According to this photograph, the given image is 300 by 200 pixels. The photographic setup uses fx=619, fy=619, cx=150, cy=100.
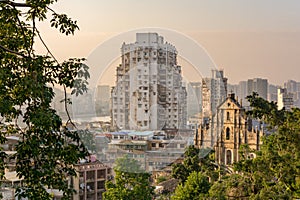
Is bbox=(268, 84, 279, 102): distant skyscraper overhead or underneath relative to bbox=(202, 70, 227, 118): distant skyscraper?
overhead

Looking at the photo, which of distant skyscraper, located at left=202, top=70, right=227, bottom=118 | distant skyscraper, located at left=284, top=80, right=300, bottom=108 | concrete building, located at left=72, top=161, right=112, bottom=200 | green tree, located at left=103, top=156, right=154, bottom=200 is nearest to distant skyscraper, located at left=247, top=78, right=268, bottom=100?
distant skyscraper, located at left=284, top=80, right=300, bottom=108

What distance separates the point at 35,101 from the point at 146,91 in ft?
3.98

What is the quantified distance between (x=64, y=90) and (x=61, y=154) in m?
0.26

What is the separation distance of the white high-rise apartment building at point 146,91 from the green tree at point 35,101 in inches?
34.9

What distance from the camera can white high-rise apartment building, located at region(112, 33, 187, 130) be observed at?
3.21m

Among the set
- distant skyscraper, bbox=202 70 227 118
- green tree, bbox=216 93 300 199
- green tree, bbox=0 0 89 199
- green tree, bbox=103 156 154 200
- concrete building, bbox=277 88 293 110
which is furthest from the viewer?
concrete building, bbox=277 88 293 110

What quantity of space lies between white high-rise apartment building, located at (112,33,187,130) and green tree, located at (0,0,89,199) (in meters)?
0.89

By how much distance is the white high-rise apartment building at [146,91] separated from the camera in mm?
3215

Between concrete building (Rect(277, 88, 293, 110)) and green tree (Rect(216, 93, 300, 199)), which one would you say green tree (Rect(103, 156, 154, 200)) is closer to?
green tree (Rect(216, 93, 300, 199))

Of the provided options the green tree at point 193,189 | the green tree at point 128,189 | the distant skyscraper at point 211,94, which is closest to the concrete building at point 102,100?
the distant skyscraper at point 211,94

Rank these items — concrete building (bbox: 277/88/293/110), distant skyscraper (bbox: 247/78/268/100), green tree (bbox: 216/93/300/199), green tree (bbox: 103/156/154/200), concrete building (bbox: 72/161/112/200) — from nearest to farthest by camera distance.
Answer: green tree (bbox: 216/93/300/199) → green tree (bbox: 103/156/154/200) → concrete building (bbox: 72/161/112/200) → concrete building (bbox: 277/88/293/110) → distant skyscraper (bbox: 247/78/268/100)

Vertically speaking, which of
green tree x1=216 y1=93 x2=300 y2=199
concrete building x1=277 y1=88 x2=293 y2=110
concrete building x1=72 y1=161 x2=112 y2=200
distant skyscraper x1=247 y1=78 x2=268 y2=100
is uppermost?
distant skyscraper x1=247 y1=78 x2=268 y2=100

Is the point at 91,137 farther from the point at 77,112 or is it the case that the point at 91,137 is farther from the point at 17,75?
the point at 17,75

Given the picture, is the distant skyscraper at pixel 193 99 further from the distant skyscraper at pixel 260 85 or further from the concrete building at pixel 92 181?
the distant skyscraper at pixel 260 85
